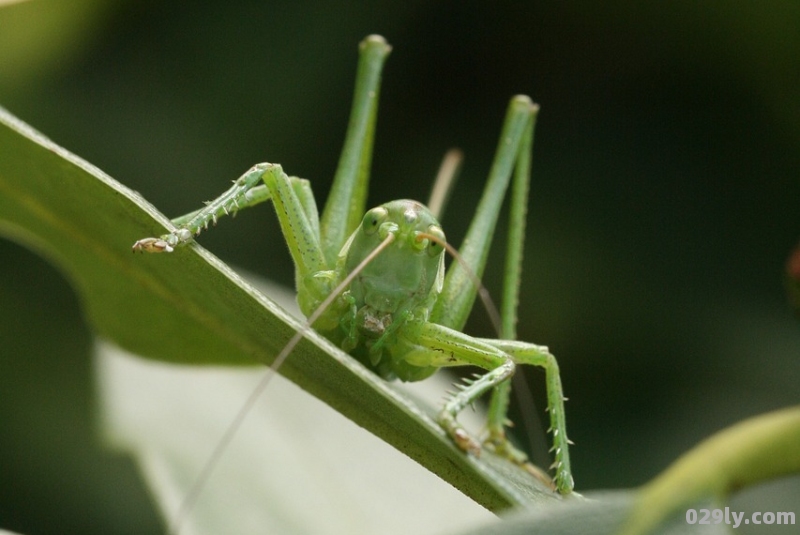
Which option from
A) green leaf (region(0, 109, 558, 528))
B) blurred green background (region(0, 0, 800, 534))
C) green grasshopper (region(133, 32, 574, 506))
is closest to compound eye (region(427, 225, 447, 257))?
green grasshopper (region(133, 32, 574, 506))

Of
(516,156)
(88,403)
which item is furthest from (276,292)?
(516,156)

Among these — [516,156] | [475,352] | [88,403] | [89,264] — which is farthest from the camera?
[516,156]

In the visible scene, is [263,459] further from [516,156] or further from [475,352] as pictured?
[516,156]

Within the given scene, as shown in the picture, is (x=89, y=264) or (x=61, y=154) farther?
(x=89, y=264)

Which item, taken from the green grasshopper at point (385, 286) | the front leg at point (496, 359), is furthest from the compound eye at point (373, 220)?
the front leg at point (496, 359)

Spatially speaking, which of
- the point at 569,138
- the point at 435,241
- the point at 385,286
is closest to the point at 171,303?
the point at 385,286

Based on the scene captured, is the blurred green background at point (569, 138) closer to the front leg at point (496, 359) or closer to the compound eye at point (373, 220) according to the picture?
the front leg at point (496, 359)

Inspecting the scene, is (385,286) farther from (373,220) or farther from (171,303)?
(171,303)
